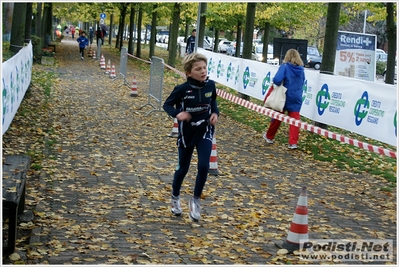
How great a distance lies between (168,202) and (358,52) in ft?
43.3

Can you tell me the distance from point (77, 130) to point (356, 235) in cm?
770

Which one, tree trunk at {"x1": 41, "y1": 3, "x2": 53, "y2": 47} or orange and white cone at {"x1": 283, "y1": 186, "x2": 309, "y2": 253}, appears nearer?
orange and white cone at {"x1": 283, "y1": 186, "x2": 309, "y2": 253}

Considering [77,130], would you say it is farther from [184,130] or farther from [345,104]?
[184,130]

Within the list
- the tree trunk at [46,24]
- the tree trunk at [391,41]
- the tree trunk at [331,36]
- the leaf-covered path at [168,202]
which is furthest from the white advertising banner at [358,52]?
the tree trunk at [46,24]

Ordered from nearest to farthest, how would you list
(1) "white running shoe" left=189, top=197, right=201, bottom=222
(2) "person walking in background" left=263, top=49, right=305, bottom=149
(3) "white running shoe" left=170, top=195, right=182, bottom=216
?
(1) "white running shoe" left=189, top=197, right=201, bottom=222 < (3) "white running shoe" left=170, top=195, right=182, bottom=216 < (2) "person walking in background" left=263, top=49, right=305, bottom=149

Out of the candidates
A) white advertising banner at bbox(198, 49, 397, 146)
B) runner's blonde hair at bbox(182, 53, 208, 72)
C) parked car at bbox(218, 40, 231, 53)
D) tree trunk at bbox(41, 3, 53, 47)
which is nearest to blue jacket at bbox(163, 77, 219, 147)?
runner's blonde hair at bbox(182, 53, 208, 72)

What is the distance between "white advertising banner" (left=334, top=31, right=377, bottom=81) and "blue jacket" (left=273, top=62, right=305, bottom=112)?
7.71 metres

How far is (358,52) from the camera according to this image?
1942 centimetres

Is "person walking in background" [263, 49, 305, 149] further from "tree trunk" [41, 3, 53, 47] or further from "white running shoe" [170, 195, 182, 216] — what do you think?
"tree trunk" [41, 3, 53, 47]

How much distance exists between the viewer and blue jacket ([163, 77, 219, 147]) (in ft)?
22.2

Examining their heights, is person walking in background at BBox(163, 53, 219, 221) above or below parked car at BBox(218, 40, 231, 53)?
below

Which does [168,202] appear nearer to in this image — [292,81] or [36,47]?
[292,81]

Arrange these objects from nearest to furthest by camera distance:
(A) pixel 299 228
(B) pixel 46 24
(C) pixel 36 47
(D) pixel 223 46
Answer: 1. (A) pixel 299 228
2. (C) pixel 36 47
3. (B) pixel 46 24
4. (D) pixel 223 46

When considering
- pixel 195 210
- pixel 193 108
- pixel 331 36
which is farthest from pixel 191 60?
pixel 331 36
